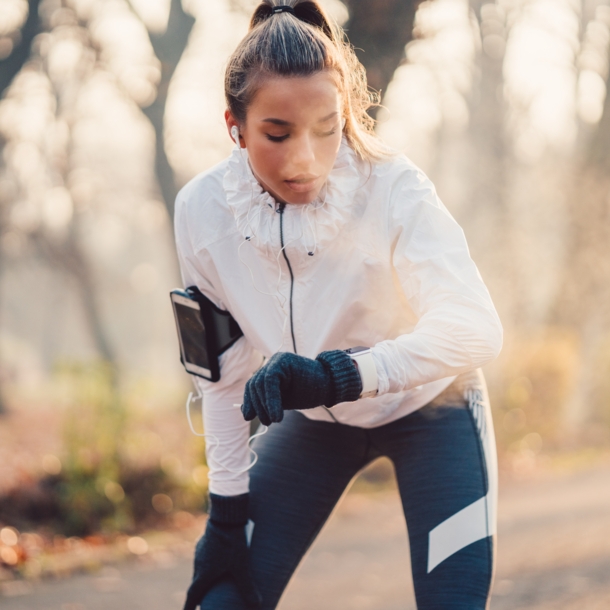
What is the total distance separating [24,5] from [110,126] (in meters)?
2.50

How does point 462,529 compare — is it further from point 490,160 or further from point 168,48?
point 490,160

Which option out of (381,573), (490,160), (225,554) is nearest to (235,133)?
(225,554)

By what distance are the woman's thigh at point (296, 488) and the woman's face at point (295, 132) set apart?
70 cm

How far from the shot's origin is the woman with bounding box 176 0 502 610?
4.96 feet

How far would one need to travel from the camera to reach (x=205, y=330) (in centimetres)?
197

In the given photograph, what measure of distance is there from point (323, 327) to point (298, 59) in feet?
2.09

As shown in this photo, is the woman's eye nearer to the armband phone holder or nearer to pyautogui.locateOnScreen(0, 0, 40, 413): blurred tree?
the armband phone holder

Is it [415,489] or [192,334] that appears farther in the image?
[192,334]

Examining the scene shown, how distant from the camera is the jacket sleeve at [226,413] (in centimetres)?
200

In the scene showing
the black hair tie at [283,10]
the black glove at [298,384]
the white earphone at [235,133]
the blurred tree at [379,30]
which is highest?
the blurred tree at [379,30]

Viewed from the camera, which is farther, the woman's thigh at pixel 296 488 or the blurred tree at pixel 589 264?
the blurred tree at pixel 589 264

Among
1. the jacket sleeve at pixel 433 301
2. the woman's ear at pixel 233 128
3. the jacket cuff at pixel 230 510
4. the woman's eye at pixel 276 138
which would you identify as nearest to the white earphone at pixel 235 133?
the woman's ear at pixel 233 128

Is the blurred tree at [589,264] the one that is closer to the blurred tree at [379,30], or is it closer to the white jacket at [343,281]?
the blurred tree at [379,30]

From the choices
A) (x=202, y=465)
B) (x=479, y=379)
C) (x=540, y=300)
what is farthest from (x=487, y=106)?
(x=479, y=379)
